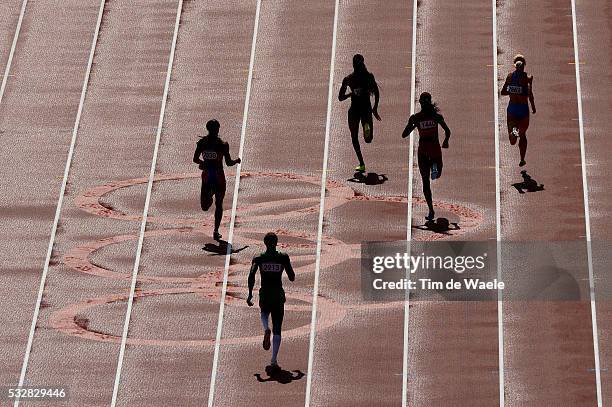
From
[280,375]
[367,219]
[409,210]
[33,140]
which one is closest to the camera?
[280,375]

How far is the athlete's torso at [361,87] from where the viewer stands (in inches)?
1001

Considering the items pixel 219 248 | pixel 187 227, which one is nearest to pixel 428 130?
pixel 219 248

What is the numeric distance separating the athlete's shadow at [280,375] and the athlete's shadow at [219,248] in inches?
116

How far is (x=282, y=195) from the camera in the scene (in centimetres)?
2580

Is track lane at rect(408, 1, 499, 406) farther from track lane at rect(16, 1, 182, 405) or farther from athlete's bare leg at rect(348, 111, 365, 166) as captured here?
track lane at rect(16, 1, 182, 405)

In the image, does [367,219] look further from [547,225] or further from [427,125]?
[547,225]

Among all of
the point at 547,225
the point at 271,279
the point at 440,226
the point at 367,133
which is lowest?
the point at 271,279

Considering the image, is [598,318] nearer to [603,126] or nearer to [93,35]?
[603,126]

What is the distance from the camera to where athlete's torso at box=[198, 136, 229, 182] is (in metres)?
23.9

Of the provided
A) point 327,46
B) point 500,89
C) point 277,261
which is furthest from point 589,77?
point 277,261

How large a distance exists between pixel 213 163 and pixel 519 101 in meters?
4.73

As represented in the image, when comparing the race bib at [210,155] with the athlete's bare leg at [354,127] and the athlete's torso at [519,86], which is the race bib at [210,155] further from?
the athlete's torso at [519,86]

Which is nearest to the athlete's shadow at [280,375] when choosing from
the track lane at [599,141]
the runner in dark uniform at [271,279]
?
the runner in dark uniform at [271,279]

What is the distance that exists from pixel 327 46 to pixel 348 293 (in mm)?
7404
